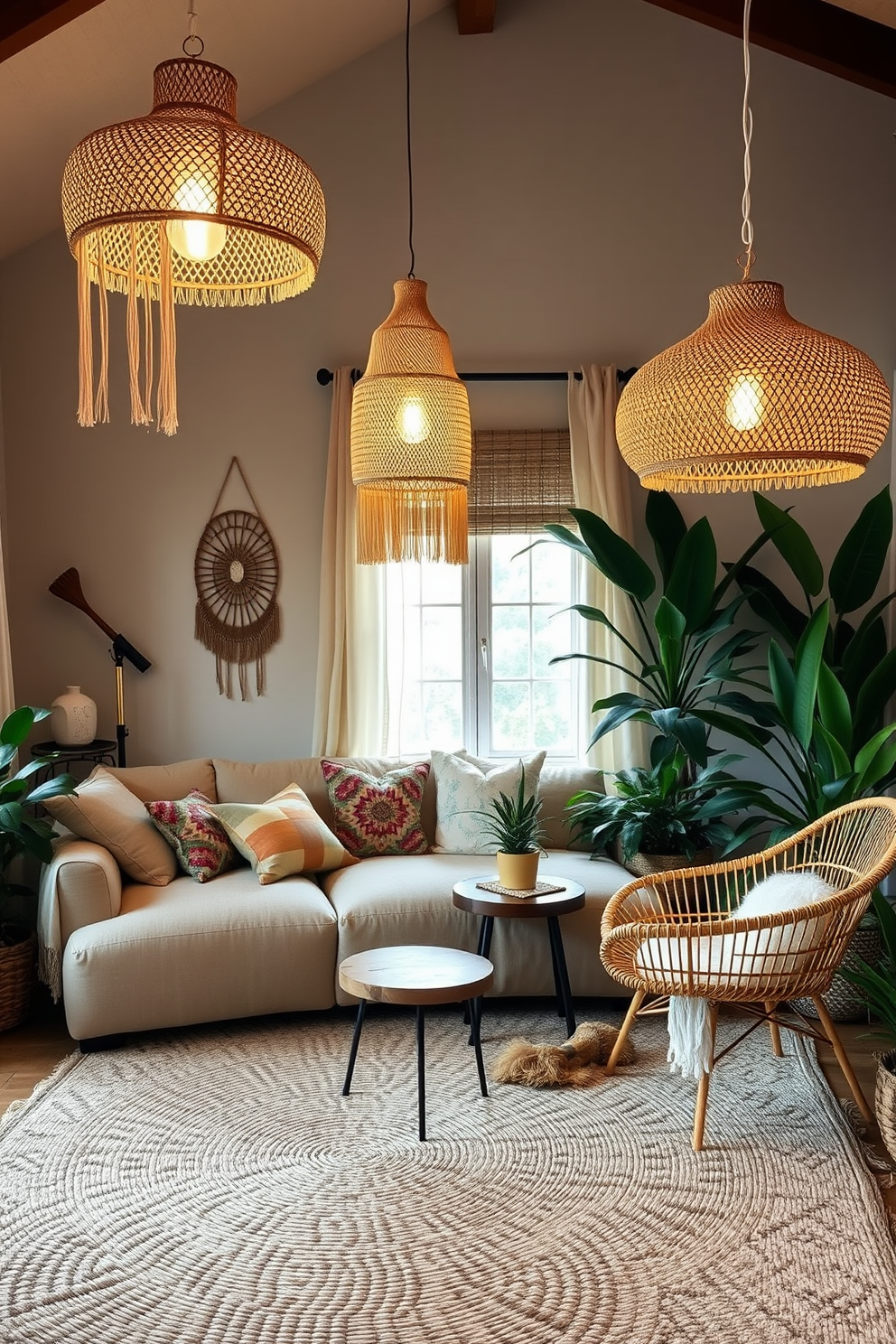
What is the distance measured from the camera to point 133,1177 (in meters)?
2.79

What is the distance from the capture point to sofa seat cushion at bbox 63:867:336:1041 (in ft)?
11.7

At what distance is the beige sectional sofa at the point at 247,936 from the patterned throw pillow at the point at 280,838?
0.19ft

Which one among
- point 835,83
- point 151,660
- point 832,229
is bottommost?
point 151,660

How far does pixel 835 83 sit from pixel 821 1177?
4.36 meters

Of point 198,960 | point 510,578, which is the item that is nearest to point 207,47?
point 510,578

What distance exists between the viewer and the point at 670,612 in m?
4.34

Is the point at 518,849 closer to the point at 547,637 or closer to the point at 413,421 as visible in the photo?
the point at 413,421

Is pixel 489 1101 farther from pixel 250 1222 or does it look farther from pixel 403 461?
pixel 403 461

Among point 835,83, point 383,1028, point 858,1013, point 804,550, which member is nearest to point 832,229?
point 835,83

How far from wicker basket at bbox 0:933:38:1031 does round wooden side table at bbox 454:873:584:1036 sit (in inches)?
57.1

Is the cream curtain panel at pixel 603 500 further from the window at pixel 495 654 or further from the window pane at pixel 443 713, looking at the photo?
the window pane at pixel 443 713

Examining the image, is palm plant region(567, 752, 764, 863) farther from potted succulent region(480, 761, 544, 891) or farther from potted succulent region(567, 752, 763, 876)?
potted succulent region(480, 761, 544, 891)

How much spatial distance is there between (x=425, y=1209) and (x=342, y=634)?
2610 millimetres

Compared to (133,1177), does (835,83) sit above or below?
above
